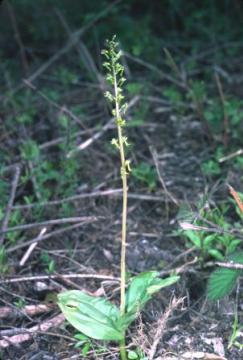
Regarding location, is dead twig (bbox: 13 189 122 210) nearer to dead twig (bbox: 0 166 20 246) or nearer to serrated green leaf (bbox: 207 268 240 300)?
dead twig (bbox: 0 166 20 246)

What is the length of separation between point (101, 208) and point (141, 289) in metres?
0.87

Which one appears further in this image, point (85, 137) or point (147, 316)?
point (85, 137)

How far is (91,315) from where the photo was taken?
2178 millimetres

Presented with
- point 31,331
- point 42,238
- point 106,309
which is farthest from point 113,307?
point 42,238

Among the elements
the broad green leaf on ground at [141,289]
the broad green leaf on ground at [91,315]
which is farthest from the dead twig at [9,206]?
the broad green leaf on ground at [141,289]

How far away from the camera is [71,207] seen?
3000mm

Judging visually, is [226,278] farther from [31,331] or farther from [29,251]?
[29,251]

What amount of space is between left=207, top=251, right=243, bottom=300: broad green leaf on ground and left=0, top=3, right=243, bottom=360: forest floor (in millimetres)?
133

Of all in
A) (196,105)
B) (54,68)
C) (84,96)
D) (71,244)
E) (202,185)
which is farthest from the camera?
(54,68)

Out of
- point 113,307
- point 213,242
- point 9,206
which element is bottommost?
point 213,242

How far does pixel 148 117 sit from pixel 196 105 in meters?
0.48

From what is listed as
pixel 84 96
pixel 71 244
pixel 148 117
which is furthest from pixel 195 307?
pixel 84 96

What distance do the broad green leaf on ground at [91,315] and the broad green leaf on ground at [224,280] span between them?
0.35m

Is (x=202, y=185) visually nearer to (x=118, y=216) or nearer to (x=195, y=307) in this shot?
(x=118, y=216)
